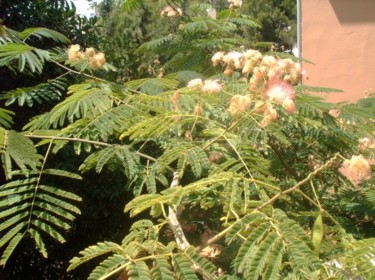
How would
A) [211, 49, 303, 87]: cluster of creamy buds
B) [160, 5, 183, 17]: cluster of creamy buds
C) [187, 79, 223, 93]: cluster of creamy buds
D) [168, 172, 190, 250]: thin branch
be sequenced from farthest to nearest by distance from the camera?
[160, 5, 183, 17]: cluster of creamy buds → [187, 79, 223, 93]: cluster of creamy buds → [211, 49, 303, 87]: cluster of creamy buds → [168, 172, 190, 250]: thin branch

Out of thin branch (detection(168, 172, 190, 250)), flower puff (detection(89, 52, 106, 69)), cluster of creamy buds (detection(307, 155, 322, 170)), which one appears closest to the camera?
thin branch (detection(168, 172, 190, 250))

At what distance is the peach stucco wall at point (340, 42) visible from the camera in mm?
8312

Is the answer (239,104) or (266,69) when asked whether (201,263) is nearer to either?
(239,104)

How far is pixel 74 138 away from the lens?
2172 millimetres

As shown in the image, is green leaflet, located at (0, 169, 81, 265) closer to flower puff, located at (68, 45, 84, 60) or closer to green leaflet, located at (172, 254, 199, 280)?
green leaflet, located at (172, 254, 199, 280)

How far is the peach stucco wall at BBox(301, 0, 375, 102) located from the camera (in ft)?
27.3

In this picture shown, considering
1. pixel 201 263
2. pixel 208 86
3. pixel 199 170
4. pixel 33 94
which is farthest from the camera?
pixel 33 94

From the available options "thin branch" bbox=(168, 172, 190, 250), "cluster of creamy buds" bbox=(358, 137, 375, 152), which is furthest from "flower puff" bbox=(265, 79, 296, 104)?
"cluster of creamy buds" bbox=(358, 137, 375, 152)

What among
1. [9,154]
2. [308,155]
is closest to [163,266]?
[9,154]

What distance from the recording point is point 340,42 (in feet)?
28.0

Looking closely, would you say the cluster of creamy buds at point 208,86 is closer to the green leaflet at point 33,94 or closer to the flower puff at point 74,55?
the flower puff at point 74,55

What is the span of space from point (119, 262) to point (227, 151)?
101 centimetres

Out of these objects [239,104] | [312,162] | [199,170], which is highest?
[239,104]

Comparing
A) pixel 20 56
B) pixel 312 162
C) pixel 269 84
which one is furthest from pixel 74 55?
pixel 312 162
